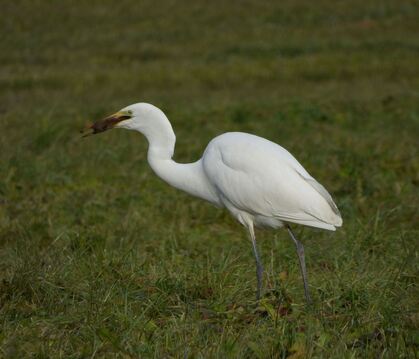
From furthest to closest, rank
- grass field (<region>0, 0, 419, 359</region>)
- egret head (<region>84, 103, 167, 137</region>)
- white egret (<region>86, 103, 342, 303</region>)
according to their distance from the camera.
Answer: egret head (<region>84, 103, 167, 137</region>), white egret (<region>86, 103, 342, 303</region>), grass field (<region>0, 0, 419, 359</region>)

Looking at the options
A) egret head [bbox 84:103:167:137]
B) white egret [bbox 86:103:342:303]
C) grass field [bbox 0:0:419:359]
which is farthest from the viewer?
egret head [bbox 84:103:167:137]

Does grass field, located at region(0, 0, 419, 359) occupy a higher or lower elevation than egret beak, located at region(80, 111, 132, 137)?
lower

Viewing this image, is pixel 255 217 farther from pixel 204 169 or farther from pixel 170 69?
pixel 170 69

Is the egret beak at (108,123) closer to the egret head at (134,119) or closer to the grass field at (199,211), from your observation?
the egret head at (134,119)

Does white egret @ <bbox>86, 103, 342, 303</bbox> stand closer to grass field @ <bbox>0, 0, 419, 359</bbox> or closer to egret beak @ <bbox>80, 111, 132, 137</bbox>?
egret beak @ <bbox>80, 111, 132, 137</bbox>

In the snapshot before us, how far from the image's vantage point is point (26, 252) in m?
4.81

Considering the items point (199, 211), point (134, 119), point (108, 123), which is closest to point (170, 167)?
point (134, 119)

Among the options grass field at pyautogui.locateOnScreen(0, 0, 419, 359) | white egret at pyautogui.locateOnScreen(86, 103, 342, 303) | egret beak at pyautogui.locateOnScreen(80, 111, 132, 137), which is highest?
egret beak at pyautogui.locateOnScreen(80, 111, 132, 137)

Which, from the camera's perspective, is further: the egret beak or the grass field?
the egret beak

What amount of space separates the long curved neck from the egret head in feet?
0.10

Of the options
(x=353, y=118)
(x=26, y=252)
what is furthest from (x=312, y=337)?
(x=353, y=118)

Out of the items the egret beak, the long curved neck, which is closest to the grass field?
the long curved neck

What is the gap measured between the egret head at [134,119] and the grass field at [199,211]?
2.80 ft

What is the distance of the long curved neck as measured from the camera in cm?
526
